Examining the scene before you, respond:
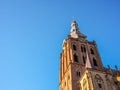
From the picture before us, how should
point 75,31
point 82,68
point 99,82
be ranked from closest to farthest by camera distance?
point 99,82 → point 82,68 → point 75,31

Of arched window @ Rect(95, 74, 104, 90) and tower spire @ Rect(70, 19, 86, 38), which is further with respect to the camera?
tower spire @ Rect(70, 19, 86, 38)

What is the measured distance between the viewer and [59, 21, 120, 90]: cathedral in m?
39.7

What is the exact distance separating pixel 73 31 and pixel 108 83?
33.8m

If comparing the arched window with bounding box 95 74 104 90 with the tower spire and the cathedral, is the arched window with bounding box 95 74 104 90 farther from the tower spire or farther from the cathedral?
the tower spire

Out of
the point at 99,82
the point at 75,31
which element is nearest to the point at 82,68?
the point at 99,82

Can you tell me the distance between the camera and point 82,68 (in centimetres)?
5434

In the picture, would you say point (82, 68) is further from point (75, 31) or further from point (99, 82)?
point (75, 31)

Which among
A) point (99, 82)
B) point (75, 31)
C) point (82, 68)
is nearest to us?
point (99, 82)

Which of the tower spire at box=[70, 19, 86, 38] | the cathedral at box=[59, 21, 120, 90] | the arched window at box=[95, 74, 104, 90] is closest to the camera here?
the arched window at box=[95, 74, 104, 90]

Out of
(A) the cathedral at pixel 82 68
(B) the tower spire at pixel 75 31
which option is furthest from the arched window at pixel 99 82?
(B) the tower spire at pixel 75 31

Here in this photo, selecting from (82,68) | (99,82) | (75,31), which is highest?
(75,31)

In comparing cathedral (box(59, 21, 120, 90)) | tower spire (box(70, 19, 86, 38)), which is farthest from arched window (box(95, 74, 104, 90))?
tower spire (box(70, 19, 86, 38))

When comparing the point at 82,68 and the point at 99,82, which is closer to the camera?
the point at 99,82

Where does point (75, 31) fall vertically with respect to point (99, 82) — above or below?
above
